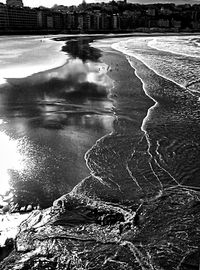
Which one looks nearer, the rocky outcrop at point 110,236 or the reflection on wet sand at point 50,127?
the rocky outcrop at point 110,236

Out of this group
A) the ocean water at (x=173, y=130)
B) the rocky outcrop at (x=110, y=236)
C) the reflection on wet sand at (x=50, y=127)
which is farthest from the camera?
the ocean water at (x=173, y=130)

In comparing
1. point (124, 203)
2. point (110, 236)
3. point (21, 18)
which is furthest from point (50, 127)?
point (21, 18)

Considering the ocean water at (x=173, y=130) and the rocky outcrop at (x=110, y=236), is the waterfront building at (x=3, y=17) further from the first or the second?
the rocky outcrop at (x=110, y=236)

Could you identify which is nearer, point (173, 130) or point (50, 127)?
point (173, 130)

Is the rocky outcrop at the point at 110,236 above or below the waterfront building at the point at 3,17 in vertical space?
below

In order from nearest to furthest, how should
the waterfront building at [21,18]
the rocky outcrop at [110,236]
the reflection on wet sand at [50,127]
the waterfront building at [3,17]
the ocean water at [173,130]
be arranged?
the rocky outcrop at [110,236], the reflection on wet sand at [50,127], the ocean water at [173,130], the waterfront building at [3,17], the waterfront building at [21,18]

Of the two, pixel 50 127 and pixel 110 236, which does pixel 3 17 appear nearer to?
pixel 50 127

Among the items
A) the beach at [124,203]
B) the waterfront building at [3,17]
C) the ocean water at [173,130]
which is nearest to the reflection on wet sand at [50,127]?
the beach at [124,203]

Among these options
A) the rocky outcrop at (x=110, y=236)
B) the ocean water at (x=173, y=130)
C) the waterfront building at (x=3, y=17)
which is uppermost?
the waterfront building at (x=3, y=17)

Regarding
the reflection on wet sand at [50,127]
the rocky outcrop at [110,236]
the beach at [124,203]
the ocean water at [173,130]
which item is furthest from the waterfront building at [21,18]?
the rocky outcrop at [110,236]

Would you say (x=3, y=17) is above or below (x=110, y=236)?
above

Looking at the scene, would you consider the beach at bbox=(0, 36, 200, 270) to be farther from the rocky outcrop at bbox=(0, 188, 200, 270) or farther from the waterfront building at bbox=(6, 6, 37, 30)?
the waterfront building at bbox=(6, 6, 37, 30)
